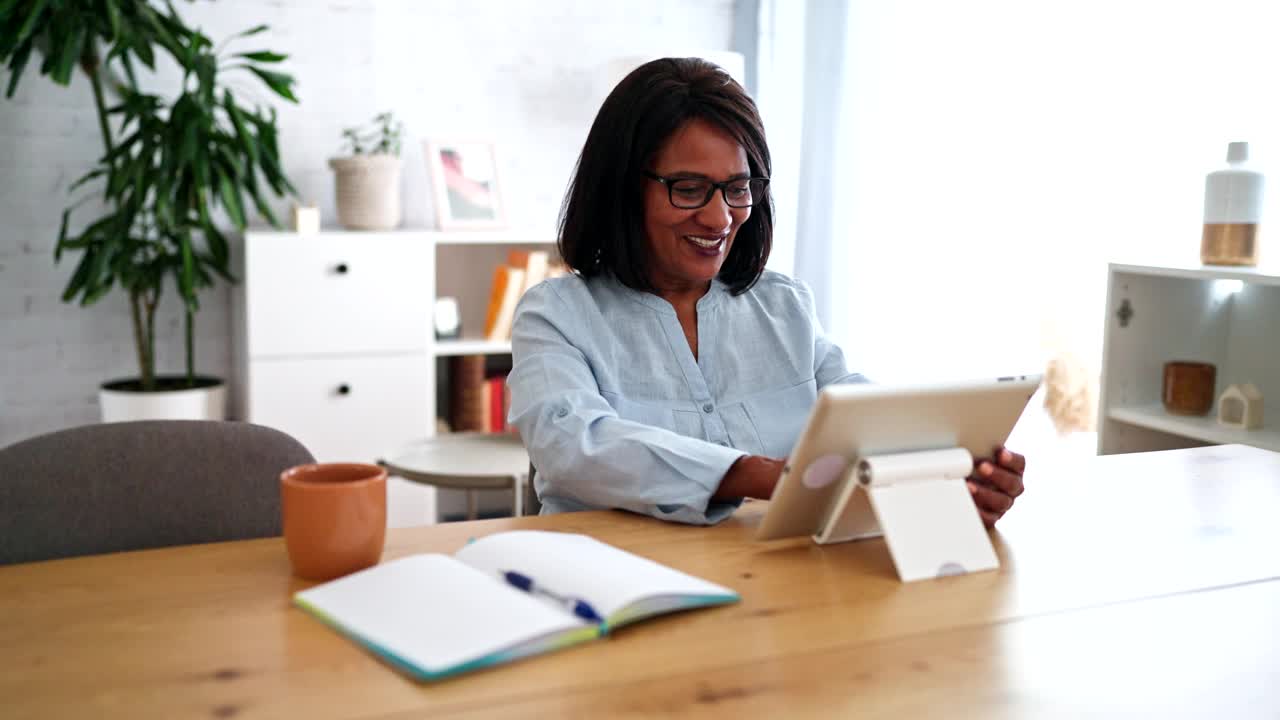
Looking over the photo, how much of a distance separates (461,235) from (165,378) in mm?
984

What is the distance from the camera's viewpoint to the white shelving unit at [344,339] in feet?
10.9

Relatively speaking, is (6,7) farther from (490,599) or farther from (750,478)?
(490,599)

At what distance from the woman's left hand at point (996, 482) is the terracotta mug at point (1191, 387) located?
4.76 ft

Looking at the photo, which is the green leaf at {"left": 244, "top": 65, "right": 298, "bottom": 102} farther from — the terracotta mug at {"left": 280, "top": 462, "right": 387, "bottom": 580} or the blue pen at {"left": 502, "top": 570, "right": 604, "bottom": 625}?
the blue pen at {"left": 502, "top": 570, "right": 604, "bottom": 625}

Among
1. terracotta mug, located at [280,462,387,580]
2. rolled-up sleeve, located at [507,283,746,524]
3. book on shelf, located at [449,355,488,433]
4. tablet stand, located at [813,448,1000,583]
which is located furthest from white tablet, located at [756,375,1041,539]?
book on shelf, located at [449,355,488,433]

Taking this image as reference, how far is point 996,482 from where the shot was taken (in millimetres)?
1232

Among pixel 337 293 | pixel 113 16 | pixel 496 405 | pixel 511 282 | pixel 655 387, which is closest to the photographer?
pixel 655 387

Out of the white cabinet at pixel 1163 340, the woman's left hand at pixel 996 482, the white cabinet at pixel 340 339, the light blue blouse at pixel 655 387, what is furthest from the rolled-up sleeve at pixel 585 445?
the white cabinet at pixel 340 339

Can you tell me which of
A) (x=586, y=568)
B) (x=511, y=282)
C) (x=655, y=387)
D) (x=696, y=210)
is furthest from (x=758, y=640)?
(x=511, y=282)

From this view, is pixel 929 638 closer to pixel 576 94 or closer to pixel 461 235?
pixel 461 235

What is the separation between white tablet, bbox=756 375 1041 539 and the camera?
1083 mm

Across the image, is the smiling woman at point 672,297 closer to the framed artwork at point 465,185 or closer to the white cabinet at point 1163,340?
the white cabinet at point 1163,340

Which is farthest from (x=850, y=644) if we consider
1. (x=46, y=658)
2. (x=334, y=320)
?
(x=334, y=320)

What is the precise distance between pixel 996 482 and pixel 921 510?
0.46ft
